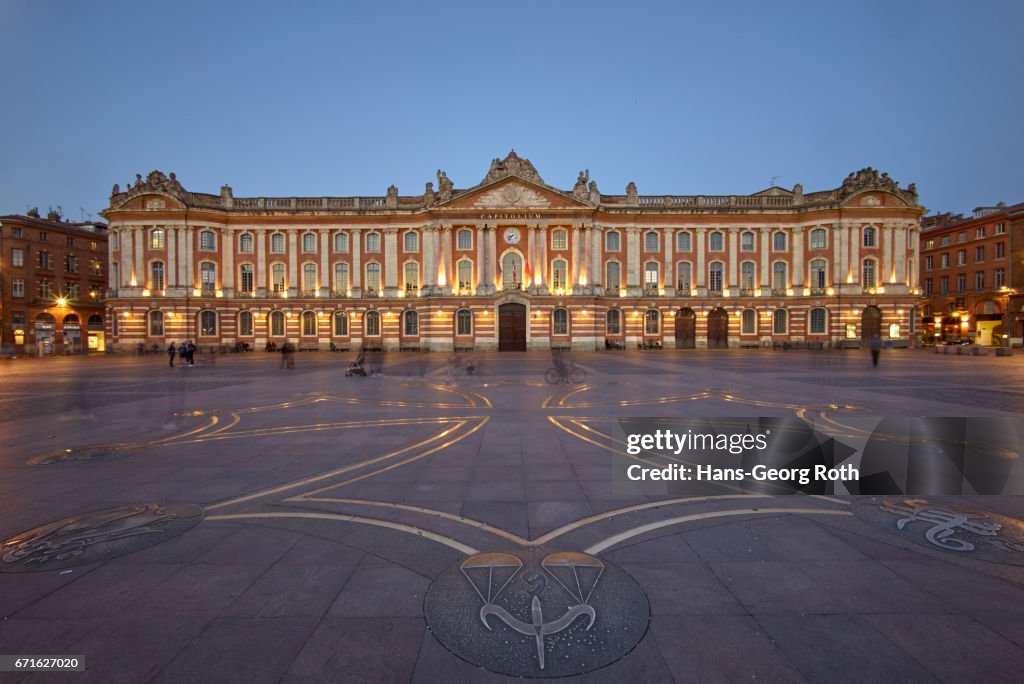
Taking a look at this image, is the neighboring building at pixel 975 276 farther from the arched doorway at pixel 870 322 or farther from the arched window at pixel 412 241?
the arched window at pixel 412 241

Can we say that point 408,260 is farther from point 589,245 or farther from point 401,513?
point 401,513

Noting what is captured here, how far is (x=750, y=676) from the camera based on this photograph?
2822mm

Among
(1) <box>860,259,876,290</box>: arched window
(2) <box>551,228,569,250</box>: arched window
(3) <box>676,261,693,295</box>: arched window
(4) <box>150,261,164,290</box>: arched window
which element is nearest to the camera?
(4) <box>150,261,164,290</box>: arched window

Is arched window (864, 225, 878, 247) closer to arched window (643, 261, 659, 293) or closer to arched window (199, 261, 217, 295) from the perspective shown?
arched window (643, 261, 659, 293)

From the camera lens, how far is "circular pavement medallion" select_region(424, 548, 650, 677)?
3.01 metres

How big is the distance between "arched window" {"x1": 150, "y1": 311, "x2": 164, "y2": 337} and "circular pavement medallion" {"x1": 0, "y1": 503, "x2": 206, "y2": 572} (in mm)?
53192

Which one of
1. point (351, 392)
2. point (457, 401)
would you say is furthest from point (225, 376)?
point (457, 401)

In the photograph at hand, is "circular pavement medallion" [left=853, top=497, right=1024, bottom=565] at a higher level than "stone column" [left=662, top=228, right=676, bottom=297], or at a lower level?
lower

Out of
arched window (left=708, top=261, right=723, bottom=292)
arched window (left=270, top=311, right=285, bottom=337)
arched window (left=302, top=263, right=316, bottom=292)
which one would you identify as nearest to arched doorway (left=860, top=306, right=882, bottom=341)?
arched window (left=708, top=261, right=723, bottom=292)

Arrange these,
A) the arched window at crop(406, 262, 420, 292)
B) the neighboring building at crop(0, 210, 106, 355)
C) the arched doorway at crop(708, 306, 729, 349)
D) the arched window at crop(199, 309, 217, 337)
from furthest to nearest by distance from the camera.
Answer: the neighboring building at crop(0, 210, 106, 355), the arched doorway at crop(708, 306, 729, 349), the arched window at crop(406, 262, 420, 292), the arched window at crop(199, 309, 217, 337)

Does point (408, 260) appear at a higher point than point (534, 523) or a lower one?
higher

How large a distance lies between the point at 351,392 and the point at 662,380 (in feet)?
40.4

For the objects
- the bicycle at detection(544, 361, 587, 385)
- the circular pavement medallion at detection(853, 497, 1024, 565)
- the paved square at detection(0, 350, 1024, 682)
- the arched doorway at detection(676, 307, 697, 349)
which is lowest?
the paved square at detection(0, 350, 1024, 682)

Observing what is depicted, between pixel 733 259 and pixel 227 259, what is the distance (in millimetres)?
54594
